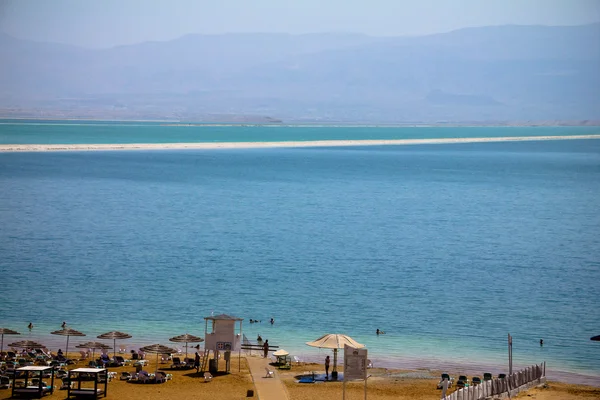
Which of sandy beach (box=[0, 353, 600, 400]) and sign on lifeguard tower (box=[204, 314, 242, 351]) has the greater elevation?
sign on lifeguard tower (box=[204, 314, 242, 351])

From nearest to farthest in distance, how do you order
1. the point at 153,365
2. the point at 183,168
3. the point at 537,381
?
the point at 537,381 → the point at 153,365 → the point at 183,168

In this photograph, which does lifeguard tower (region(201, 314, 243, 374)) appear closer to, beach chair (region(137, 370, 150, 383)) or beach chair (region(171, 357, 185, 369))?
beach chair (region(171, 357, 185, 369))

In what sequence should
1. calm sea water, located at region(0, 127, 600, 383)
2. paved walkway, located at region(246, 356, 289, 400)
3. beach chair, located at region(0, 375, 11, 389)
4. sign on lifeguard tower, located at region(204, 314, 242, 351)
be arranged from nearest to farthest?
beach chair, located at region(0, 375, 11, 389) → paved walkway, located at region(246, 356, 289, 400) → sign on lifeguard tower, located at region(204, 314, 242, 351) → calm sea water, located at region(0, 127, 600, 383)

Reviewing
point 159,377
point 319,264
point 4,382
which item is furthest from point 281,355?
point 319,264

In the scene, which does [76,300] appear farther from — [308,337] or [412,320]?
[412,320]

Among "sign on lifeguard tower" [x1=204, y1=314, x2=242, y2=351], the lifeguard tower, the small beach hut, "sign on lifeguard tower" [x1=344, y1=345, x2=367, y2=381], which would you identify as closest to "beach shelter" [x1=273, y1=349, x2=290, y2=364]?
the small beach hut

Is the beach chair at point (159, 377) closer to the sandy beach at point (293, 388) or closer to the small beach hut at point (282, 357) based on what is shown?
the sandy beach at point (293, 388)

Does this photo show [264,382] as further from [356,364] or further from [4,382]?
[4,382]

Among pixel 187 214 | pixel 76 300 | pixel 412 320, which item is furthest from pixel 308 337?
pixel 187 214
